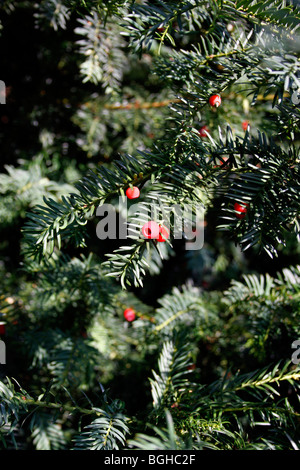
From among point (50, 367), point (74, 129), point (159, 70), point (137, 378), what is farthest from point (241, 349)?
point (74, 129)

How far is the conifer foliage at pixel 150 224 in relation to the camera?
0.38 m

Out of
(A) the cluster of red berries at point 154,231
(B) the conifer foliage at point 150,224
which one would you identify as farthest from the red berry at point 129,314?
(A) the cluster of red berries at point 154,231

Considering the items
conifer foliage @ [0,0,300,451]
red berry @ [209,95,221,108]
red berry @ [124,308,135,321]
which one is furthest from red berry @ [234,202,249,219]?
red berry @ [124,308,135,321]

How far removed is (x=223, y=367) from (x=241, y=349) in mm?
50

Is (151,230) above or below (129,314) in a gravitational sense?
above

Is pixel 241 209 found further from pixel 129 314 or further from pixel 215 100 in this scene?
pixel 129 314

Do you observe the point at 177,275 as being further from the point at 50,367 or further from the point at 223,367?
the point at 50,367

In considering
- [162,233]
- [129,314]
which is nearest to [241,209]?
[162,233]

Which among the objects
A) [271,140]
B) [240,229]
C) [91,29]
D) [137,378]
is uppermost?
[91,29]

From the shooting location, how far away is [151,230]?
1.16 ft

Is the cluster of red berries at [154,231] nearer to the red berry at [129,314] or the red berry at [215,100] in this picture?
the red berry at [215,100]

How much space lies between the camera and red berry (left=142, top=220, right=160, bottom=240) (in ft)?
1.17

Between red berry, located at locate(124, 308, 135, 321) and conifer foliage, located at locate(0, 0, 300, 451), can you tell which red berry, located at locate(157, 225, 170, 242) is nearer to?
conifer foliage, located at locate(0, 0, 300, 451)

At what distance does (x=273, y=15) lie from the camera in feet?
1.18
